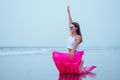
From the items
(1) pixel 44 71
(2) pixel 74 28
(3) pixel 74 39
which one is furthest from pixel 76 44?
(1) pixel 44 71

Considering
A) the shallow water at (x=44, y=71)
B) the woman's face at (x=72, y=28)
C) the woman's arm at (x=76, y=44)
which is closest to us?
the shallow water at (x=44, y=71)

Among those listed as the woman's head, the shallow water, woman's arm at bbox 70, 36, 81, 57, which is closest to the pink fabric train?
woman's arm at bbox 70, 36, 81, 57

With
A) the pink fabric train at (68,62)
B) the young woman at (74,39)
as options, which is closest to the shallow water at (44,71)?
the pink fabric train at (68,62)

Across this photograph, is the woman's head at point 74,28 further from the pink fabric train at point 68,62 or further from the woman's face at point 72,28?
the pink fabric train at point 68,62

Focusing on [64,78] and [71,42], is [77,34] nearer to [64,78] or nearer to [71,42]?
[71,42]

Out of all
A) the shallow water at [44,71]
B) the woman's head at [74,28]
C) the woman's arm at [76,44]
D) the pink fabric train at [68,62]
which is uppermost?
the woman's head at [74,28]

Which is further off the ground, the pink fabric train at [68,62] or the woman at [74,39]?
the woman at [74,39]

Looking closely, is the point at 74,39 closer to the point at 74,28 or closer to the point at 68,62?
the point at 74,28

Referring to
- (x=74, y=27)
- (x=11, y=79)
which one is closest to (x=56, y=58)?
(x=74, y=27)

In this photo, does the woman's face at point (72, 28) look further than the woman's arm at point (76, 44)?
Yes

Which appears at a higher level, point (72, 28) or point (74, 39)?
point (72, 28)

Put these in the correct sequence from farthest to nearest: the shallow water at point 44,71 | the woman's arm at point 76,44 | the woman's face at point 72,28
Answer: the woman's face at point 72,28 < the woman's arm at point 76,44 < the shallow water at point 44,71

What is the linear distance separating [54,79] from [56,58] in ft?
3.16

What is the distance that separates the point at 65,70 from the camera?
8.95 metres
